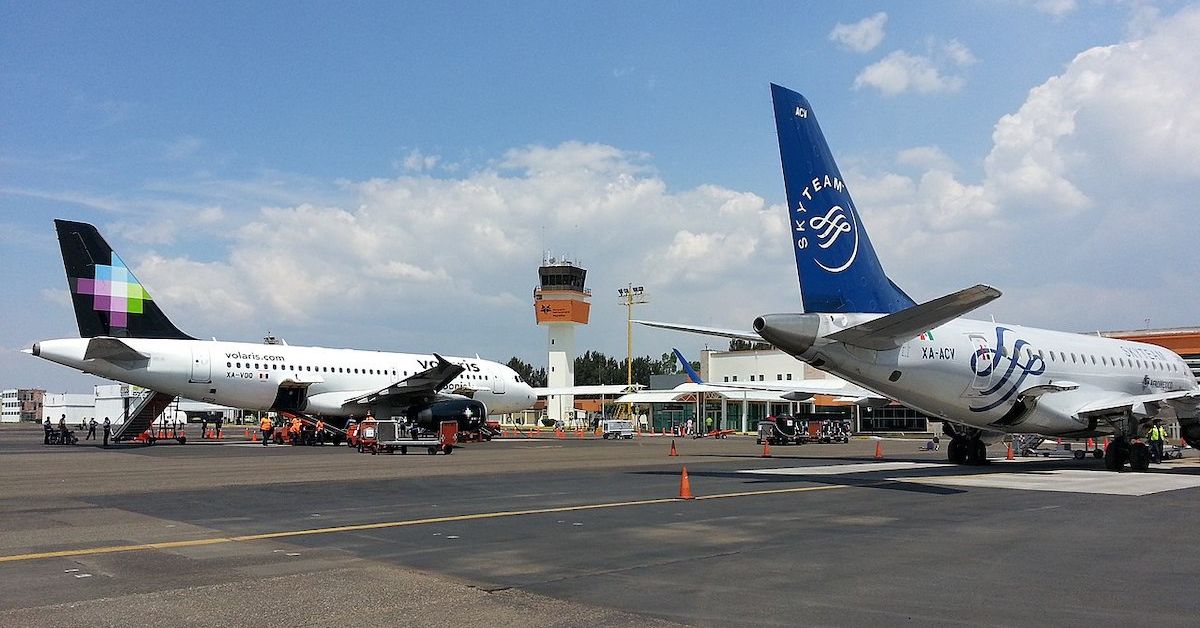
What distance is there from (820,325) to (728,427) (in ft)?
194

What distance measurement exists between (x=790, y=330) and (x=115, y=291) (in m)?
28.0

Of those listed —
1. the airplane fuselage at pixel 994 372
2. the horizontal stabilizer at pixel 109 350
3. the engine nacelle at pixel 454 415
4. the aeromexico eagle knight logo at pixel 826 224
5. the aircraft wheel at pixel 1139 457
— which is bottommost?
the aircraft wheel at pixel 1139 457

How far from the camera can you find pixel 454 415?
38.3 metres

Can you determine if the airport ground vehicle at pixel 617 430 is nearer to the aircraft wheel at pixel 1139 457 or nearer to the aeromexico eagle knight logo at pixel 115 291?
the aeromexico eagle knight logo at pixel 115 291

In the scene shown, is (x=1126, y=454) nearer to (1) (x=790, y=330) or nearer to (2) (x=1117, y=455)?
(2) (x=1117, y=455)

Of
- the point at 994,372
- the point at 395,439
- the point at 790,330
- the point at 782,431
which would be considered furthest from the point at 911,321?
the point at 782,431

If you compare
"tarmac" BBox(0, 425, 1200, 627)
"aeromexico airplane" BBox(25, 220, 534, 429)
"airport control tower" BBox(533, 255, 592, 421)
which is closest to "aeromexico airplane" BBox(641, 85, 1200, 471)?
"tarmac" BBox(0, 425, 1200, 627)

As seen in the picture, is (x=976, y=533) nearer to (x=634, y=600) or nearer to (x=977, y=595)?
(x=977, y=595)

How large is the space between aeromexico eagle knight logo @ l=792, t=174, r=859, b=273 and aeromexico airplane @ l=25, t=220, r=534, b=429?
22159 mm

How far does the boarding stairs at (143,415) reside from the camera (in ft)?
129

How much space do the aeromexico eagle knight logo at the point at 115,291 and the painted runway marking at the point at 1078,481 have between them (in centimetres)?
2927

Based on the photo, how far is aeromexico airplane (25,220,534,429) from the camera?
33.7 m

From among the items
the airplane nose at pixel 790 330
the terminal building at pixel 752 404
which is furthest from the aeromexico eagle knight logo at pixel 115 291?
the terminal building at pixel 752 404

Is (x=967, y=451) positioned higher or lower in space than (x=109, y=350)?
lower
